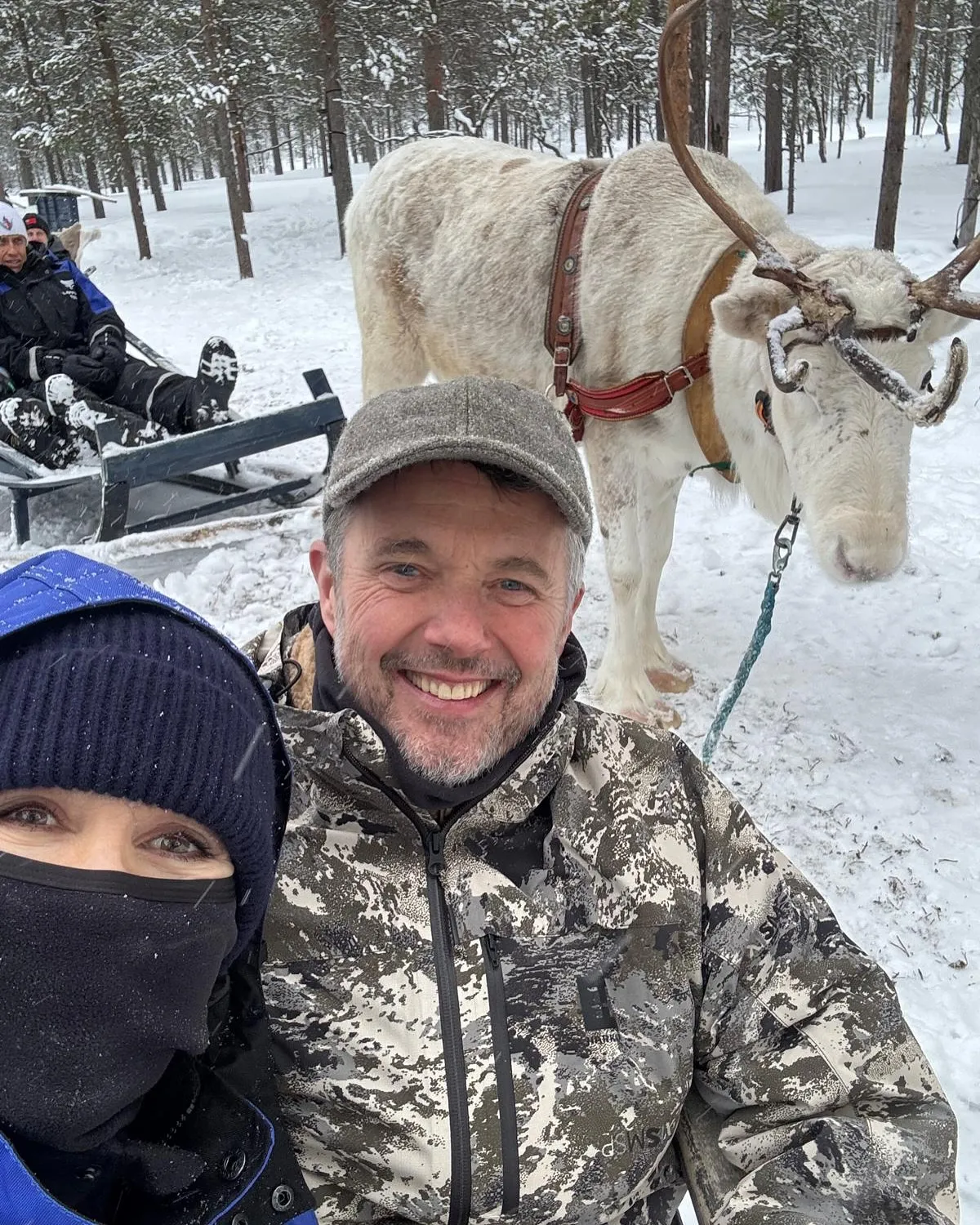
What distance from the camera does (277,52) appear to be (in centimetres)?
2019

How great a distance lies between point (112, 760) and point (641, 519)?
3314 mm

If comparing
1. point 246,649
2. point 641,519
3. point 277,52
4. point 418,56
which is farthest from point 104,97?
point 246,649

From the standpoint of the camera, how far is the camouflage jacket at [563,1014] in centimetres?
139

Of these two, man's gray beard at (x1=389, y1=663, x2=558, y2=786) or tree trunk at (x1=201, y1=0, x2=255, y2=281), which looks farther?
tree trunk at (x1=201, y1=0, x2=255, y2=281)

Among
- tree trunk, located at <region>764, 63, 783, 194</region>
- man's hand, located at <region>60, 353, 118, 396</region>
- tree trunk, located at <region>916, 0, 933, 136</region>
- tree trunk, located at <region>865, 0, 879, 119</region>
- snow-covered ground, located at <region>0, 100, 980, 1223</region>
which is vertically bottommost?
snow-covered ground, located at <region>0, 100, 980, 1223</region>

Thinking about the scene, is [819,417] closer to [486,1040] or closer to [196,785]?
[486,1040]

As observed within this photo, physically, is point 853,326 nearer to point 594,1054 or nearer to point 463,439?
point 463,439

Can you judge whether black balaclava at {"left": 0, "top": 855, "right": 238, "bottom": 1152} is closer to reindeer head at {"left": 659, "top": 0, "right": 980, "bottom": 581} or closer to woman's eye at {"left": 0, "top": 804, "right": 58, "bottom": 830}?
woman's eye at {"left": 0, "top": 804, "right": 58, "bottom": 830}

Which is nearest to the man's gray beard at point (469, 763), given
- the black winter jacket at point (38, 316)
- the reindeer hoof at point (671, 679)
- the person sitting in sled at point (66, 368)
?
the reindeer hoof at point (671, 679)

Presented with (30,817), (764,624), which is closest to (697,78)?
(764,624)

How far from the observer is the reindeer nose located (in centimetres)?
271

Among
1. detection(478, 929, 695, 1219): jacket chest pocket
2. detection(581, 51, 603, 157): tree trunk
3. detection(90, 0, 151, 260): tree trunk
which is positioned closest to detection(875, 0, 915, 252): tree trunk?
detection(581, 51, 603, 157): tree trunk

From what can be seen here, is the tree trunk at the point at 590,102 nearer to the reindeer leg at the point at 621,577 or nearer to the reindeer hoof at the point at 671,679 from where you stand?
the reindeer leg at the point at 621,577

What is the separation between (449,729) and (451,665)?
0.35ft
